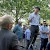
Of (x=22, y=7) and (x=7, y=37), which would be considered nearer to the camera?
(x=7, y=37)

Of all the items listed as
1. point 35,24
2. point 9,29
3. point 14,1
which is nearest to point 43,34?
point 35,24

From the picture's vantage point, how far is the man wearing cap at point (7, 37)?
436 centimetres

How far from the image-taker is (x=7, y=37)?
440cm

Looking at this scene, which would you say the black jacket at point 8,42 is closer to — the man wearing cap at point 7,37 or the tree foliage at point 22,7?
the man wearing cap at point 7,37

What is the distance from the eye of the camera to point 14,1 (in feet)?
58.7

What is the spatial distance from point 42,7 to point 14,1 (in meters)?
2.06

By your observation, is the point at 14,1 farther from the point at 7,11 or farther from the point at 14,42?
the point at 14,42

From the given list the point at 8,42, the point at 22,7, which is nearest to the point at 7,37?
the point at 8,42

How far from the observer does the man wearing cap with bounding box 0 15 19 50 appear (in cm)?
436

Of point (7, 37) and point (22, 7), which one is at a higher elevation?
point (22, 7)

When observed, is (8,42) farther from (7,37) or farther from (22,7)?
(22,7)

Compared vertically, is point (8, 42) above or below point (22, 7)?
below

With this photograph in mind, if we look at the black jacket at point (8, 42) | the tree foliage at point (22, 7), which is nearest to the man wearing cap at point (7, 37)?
the black jacket at point (8, 42)

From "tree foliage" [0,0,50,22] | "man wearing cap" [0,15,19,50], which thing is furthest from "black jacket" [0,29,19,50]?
"tree foliage" [0,0,50,22]
